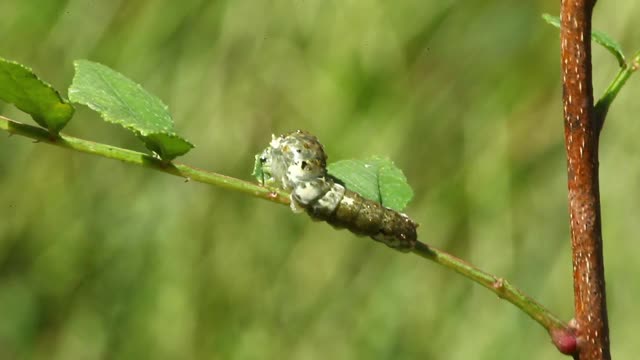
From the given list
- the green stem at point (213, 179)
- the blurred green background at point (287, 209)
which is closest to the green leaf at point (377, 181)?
the green stem at point (213, 179)

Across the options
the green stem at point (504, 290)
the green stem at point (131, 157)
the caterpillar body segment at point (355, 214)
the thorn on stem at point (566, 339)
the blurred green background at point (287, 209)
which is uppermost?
the blurred green background at point (287, 209)

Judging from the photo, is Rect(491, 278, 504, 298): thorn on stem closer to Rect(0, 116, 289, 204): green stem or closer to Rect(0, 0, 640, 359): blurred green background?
Rect(0, 116, 289, 204): green stem

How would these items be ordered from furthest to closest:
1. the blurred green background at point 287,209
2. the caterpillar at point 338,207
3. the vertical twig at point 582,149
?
the blurred green background at point 287,209 → the caterpillar at point 338,207 → the vertical twig at point 582,149

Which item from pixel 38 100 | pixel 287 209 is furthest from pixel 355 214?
pixel 287 209

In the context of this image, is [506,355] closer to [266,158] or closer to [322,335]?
[322,335]

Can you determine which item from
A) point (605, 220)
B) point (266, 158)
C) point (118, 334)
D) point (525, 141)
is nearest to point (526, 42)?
point (525, 141)

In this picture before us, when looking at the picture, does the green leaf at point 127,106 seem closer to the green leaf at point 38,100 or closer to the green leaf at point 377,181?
the green leaf at point 38,100

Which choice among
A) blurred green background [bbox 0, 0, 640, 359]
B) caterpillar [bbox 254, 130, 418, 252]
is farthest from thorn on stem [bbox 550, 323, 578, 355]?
blurred green background [bbox 0, 0, 640, 359]
